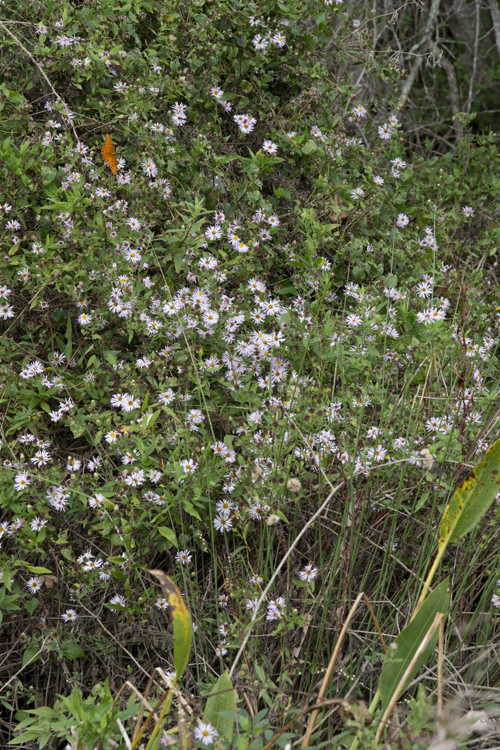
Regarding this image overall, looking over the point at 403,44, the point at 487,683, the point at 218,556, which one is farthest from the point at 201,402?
the point at 403,44

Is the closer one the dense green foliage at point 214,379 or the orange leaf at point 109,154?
the dense green foliage at point 214,379

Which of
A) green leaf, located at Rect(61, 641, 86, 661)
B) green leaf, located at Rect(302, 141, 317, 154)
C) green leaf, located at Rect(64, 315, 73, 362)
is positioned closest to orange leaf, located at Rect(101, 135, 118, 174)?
green leaf, located at Rect(64, 315, 73, 362)

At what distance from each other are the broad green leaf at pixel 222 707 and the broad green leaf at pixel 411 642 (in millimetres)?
317

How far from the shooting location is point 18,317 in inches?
92.3

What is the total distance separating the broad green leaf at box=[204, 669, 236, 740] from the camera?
1.50 metres

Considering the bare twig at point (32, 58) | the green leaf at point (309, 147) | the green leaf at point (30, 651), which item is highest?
the bare twig at point (32, 58)

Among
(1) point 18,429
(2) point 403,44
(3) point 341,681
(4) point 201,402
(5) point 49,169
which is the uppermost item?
(2) point 403,44

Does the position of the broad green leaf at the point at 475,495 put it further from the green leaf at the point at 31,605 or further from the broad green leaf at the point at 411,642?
the green leaf at the point at 31,605

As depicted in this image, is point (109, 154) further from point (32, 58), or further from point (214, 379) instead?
point (214, 379)

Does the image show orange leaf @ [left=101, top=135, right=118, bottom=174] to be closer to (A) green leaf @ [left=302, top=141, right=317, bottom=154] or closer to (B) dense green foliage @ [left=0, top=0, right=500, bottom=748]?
(B) dense green foliage @ [left=0, top=0, right=500, bottom=748]

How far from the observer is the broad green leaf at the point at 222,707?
1505 mm

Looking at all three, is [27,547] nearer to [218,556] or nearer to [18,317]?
[218,556]

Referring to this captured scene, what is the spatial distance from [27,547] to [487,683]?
1276mm

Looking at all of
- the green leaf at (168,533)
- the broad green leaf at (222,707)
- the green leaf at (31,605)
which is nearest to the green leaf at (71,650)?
the green leaf at (31,605)
